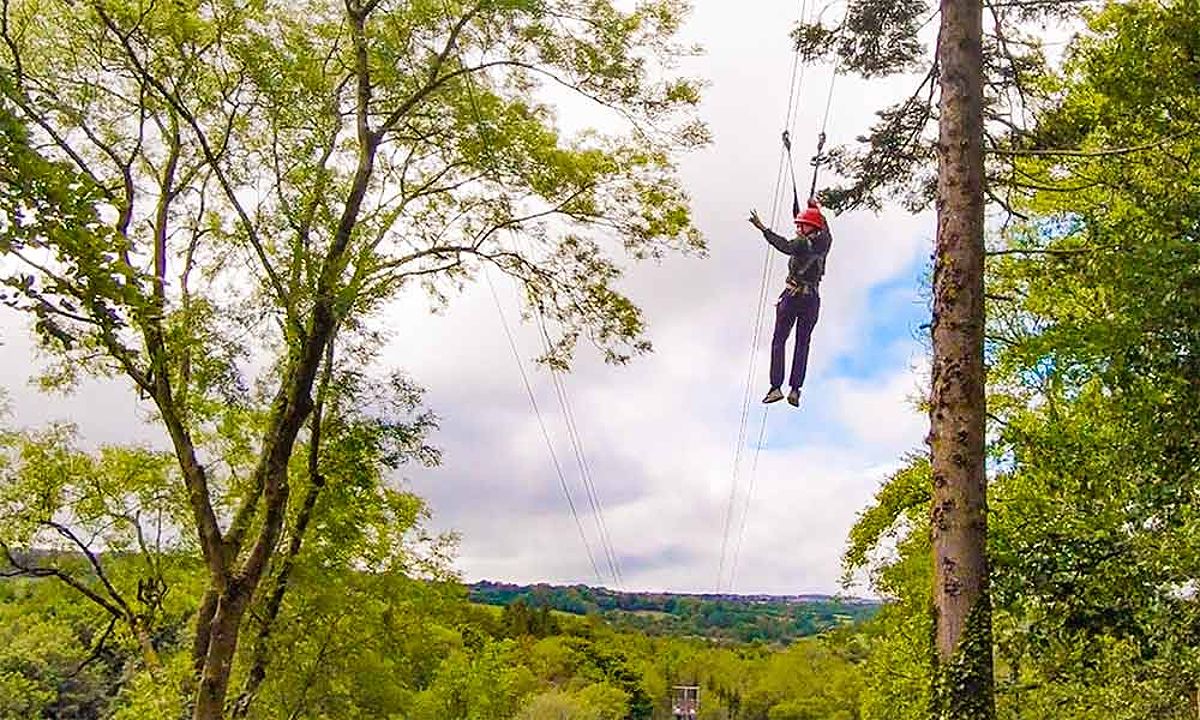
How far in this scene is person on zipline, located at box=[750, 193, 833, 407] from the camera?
278 inches

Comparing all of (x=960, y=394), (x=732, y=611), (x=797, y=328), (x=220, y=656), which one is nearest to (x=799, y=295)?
(x=797, y=328)

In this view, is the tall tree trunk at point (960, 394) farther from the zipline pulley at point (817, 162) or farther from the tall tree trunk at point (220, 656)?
the tall tree trunk at point (220, 656)

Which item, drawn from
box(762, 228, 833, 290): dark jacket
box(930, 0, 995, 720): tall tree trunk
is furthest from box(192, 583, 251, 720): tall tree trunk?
box(930, 0, 995, 720): tall tree trunk

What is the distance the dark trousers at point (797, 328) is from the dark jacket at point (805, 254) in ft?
0.30

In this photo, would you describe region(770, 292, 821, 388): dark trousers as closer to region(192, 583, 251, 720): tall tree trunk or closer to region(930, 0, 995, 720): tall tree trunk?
region(930, 0, 995, 720): tall tree trunk

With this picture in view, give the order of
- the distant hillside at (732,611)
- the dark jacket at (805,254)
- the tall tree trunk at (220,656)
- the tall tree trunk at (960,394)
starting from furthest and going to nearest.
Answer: the distant hillside at (732,611) → the tall tree trunk at (220,656) → the dark jacket at (805,254) → the tall tree trunk at (960,394)

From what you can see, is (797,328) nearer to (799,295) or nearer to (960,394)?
(799,295)

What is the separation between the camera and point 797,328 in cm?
723

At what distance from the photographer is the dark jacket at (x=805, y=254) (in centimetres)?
703

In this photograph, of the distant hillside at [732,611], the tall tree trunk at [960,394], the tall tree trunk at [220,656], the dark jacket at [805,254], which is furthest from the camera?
the distant hillside at [732,611]

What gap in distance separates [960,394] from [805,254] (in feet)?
6.08

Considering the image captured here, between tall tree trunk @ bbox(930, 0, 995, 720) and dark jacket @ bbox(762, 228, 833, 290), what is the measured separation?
124cm

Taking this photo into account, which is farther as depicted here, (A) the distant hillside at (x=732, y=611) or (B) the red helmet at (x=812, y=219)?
(A) the distant hillside at (x=732, y=611)

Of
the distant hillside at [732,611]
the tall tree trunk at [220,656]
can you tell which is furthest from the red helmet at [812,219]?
the distant hillside at [732,611]
